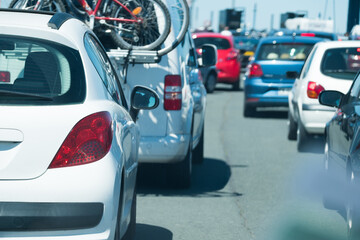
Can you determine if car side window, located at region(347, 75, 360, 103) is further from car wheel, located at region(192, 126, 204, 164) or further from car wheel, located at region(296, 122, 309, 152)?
car wheel, located at region(296, 122, 309, 152)

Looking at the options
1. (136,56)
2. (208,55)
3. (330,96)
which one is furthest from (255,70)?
(330,96)

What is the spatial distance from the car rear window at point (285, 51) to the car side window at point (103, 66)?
464 inches

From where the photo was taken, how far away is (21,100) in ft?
15.8

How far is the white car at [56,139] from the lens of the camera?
461cm

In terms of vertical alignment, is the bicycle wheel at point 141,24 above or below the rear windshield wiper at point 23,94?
below

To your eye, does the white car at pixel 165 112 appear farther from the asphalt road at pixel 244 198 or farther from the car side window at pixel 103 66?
the car side window at pixel 103 66

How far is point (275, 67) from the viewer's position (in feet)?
58.4

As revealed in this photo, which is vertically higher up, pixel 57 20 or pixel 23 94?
pixel 57 20

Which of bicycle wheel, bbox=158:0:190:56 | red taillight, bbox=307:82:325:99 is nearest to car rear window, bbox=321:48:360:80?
red taillight, bbox=307:82:325:99

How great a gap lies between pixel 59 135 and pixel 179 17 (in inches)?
197

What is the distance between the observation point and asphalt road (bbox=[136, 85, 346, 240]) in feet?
24.3

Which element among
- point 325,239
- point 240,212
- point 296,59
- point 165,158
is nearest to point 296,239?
point 325,239

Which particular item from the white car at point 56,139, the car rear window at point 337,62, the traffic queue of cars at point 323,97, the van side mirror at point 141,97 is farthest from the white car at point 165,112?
the car rear window at point 337,62

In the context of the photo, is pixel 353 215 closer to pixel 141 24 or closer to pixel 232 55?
pixel 141 24
